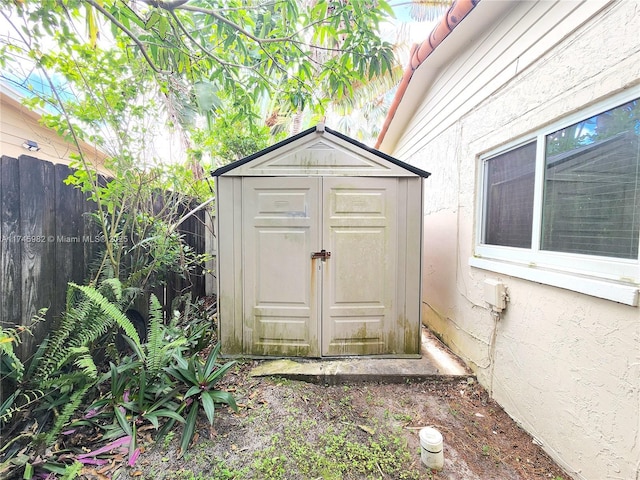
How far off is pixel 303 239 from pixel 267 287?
2.19 feet

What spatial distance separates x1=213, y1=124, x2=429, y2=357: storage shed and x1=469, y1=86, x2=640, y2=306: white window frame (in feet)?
2.53

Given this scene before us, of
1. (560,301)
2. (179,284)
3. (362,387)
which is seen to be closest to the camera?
(560,301)

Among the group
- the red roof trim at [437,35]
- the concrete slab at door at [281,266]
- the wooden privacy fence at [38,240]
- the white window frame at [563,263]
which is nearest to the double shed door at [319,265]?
the concrete slab at door at [281,266]

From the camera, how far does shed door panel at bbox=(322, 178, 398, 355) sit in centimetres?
282

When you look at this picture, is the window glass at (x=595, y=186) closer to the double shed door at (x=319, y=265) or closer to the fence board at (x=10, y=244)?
the double shed door at (x=319, y=265)

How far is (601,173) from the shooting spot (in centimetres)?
159

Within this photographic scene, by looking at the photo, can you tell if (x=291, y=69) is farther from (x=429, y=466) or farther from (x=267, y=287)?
(x=429, y=466)

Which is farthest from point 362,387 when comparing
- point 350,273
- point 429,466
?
point 350,273

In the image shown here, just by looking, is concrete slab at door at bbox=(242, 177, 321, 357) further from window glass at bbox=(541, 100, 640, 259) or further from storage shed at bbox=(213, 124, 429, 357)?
window glass at bbox=(541, 100, 640, 259)

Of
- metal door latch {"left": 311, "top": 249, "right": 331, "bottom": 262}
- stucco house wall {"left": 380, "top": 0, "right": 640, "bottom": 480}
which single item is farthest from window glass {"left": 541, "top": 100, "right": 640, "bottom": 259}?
metal door latch {"left": 311, "top": 249, "right": 331, "bottom": 262}

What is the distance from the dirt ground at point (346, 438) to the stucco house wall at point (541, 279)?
284mm

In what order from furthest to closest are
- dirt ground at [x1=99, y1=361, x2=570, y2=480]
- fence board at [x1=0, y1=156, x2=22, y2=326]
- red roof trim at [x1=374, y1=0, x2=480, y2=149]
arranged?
red roof trim at [x1=374, y1=0, x2=480, y2=149], fence board at [x1=0, y1=156, x2=22, y2=326], dirt ground at [x1=99, y1=361, x2=570, y2=480]

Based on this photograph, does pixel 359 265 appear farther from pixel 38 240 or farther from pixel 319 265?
pixel 38 240

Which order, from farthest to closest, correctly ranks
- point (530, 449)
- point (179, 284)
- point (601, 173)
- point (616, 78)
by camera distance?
point (179, 284) → point (530, 449) → point (601, 173) → point (616, 78)
